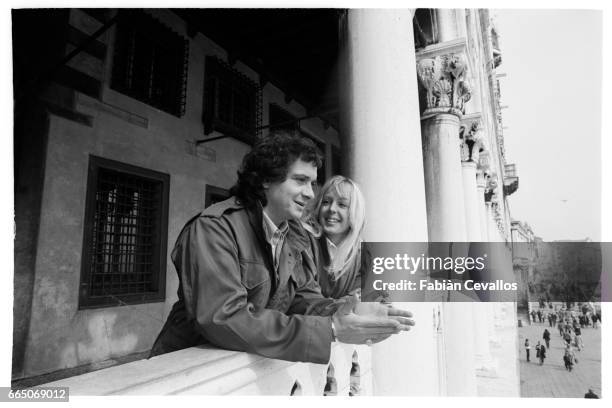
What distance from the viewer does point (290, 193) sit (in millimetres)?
1288

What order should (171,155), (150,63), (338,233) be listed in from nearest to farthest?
1. (338,233)
2. (150,63)
3. (171,155)

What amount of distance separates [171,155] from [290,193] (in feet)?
12.2

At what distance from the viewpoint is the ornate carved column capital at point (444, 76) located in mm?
3342

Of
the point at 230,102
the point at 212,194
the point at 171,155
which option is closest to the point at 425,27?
the point at 230,102

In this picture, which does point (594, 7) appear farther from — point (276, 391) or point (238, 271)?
point (276, 391)

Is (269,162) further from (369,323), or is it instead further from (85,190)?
(85,190)

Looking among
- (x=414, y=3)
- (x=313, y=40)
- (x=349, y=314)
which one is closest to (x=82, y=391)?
(x=349, y=314)

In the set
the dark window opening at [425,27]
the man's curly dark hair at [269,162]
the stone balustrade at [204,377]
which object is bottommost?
the stone balustrade at [204,377]

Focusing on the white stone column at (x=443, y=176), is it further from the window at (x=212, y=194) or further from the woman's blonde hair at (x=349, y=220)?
the window at (x=212, y=194)

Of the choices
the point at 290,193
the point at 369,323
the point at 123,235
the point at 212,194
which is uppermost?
the point at 212,194

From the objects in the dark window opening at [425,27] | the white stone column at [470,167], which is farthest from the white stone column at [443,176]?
the white stone column at [470,167]

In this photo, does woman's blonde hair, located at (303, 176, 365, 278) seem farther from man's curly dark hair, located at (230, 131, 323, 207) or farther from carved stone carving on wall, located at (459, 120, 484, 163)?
carved stone carving on wall, located at (459, 120, 484, 163)

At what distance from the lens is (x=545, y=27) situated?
1832 millimetres

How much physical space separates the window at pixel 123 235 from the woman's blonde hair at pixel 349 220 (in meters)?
2.75
